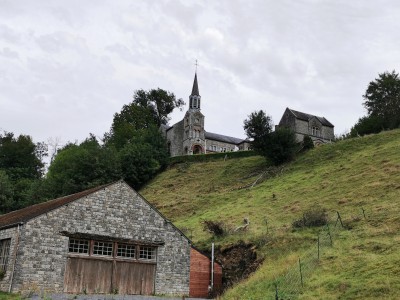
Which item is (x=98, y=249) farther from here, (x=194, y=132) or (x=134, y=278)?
(x=194, y=132)

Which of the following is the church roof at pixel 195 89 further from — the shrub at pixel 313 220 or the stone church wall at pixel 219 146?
the shrub at pixel 313 220

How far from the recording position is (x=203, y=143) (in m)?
85.1

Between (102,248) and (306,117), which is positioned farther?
(306,117)

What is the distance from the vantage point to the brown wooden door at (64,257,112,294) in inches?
1021

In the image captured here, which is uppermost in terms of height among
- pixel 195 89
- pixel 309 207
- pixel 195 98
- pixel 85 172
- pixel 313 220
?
pixel 195 89

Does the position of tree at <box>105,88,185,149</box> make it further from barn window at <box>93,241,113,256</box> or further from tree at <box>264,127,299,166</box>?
barn window at <box>93,241,113,256</box>

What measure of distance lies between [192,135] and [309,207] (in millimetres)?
46813

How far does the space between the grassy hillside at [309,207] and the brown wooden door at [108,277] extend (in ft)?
19.7

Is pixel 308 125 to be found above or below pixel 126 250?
above

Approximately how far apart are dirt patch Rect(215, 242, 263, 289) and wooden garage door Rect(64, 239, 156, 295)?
15.8 feet

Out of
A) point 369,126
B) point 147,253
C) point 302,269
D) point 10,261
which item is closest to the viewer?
point 302,269

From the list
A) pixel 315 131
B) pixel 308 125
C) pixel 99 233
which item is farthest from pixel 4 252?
pixel 315 131

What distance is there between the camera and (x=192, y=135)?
83.6m

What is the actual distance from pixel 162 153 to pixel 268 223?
3872 cm
